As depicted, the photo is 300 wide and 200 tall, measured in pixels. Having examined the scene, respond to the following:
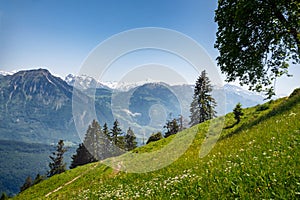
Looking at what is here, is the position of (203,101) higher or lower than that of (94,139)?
lower

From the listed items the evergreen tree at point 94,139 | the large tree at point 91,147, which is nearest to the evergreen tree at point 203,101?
the evergreen tree at point 94,139

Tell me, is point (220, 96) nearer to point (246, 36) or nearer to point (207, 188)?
point (246, 36)

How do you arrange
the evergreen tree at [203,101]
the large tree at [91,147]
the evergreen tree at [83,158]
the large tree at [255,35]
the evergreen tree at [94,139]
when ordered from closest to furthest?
the large tree at [255,35] < the evergreen tree at [203,101] < the evergreen tree at [94,139] < the large tree at [91,147] < the evergreen tree at [83,158]

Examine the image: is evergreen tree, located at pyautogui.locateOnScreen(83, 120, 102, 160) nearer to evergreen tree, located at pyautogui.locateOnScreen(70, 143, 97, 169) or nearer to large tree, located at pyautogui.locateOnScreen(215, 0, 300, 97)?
evergreen tree, located at pyautogui.locateOnScreen(70, 143, 97, 169)

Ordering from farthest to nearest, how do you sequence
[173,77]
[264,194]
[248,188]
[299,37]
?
[299,37]
[173,77]
[248,188]
[264,194]

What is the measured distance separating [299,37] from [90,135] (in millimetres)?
77048

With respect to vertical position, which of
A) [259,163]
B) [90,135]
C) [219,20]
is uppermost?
[90,135]

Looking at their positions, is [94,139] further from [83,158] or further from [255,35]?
[255,35]

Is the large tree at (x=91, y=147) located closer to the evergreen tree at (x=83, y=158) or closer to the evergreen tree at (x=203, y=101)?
the evergreen tree at (x=83, y=158)

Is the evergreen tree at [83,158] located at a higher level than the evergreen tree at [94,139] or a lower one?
lower

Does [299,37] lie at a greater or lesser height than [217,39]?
lesser

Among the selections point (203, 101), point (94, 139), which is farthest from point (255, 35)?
point (94, 139)

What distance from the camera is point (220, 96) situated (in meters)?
15.6

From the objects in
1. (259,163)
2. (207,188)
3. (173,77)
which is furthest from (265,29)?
(207,188)
